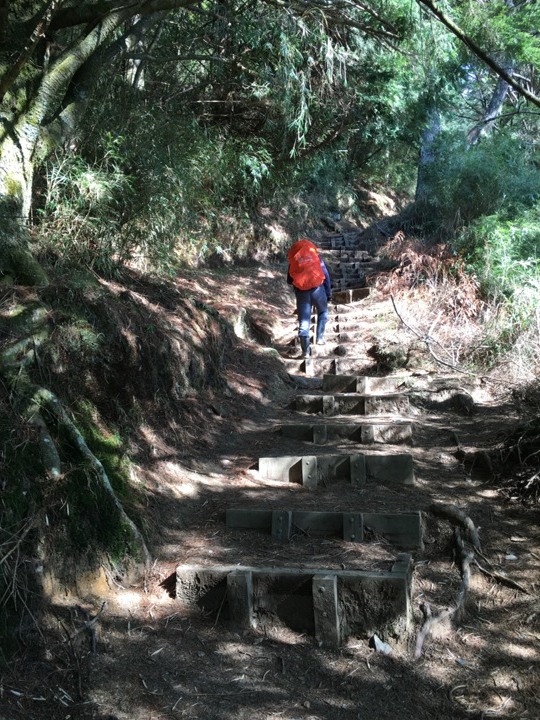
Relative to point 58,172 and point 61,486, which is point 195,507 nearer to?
point 61,486

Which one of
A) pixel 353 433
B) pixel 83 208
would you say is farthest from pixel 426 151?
pixel 83 208

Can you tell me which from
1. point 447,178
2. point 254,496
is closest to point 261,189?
point 447,178

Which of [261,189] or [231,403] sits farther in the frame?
[261,189]

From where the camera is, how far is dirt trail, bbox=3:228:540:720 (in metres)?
3.16

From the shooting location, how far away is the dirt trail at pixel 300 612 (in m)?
3.16

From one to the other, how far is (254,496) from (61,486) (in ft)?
6.56

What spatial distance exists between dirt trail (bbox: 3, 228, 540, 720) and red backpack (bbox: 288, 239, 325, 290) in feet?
9.72

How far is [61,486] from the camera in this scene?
11.6ft

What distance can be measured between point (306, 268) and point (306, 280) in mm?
178

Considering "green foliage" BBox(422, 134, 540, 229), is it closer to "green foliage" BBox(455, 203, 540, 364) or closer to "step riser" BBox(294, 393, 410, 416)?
"green foliage" BBox(455, 203, 540, 364)

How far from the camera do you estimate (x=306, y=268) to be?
9289mm

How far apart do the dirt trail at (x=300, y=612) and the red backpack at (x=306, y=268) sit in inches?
117

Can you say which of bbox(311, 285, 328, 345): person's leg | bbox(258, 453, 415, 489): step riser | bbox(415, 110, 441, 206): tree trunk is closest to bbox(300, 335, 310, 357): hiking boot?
bbox(311, 285, 328, 345): person's leg

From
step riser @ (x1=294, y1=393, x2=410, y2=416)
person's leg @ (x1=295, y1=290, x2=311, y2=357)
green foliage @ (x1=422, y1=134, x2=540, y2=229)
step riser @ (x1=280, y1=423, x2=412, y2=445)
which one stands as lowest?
step riser @ (x1=280, y1=423, x2=412, y2=445)
